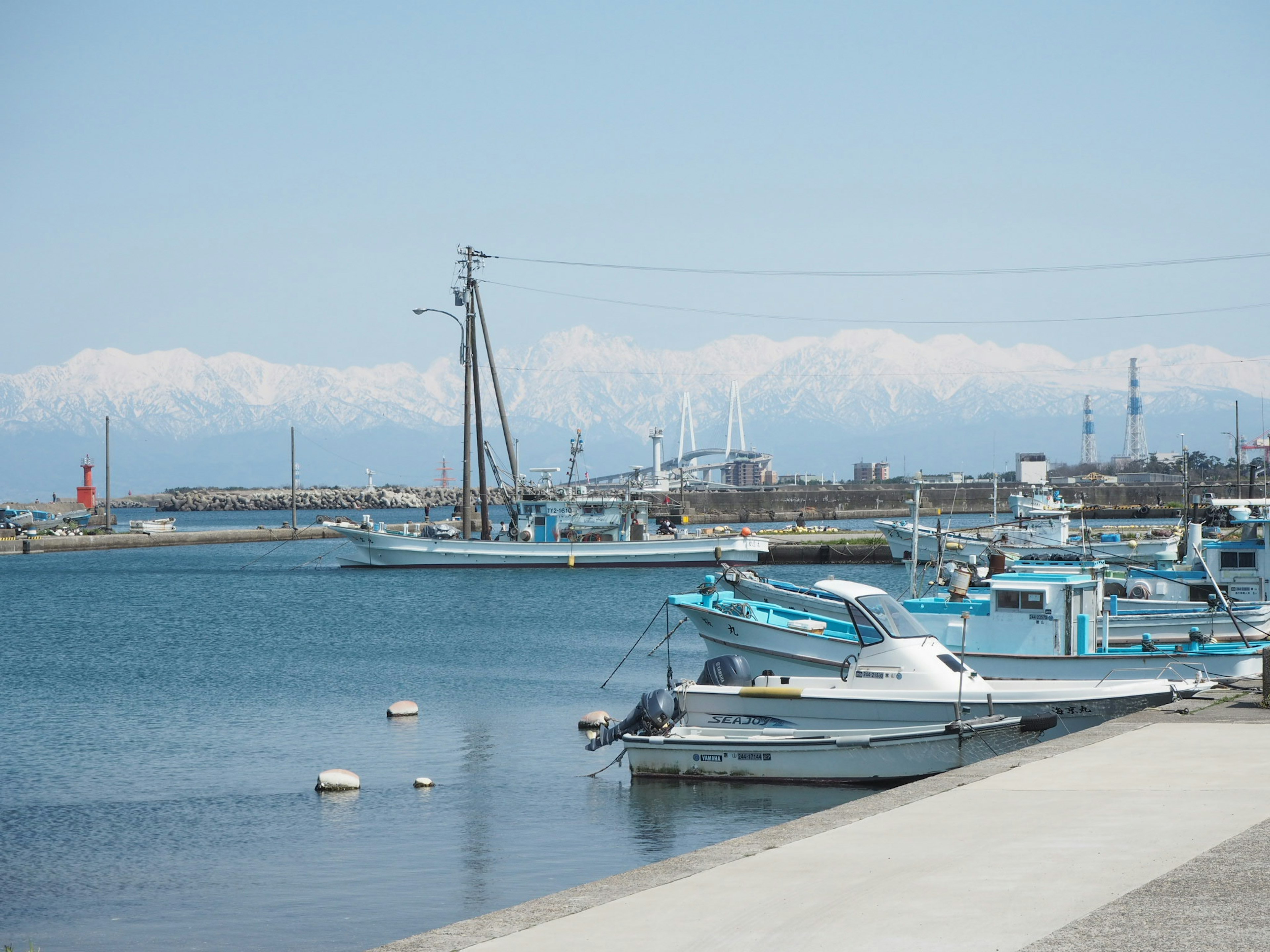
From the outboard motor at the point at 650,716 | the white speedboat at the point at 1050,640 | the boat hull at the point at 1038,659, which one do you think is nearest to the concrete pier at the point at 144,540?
the boat hull at the point at 1038,659

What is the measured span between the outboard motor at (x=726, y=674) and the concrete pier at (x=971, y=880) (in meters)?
5.64

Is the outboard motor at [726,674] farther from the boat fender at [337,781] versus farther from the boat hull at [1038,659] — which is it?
the boat fender at [337,781]

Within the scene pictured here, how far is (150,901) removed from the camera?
12195 millimetres

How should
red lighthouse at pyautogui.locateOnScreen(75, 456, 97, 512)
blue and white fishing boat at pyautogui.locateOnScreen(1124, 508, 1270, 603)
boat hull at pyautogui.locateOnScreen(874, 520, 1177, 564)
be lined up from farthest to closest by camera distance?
red lighthouse at pyautogui.locateOnScreen(75, 456, 97, 512) < boat hull at pyautogui.locateOnScreen(874, 520, 1177, 564) < blue and white fishing boat at pyautogui.locateOnScreen(1124, 508, 1270, 603)

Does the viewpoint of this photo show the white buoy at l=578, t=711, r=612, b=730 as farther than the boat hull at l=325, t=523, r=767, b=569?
No

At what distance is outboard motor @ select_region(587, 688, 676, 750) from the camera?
1625 centimetres

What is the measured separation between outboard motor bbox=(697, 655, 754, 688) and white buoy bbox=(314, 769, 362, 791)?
4306 mm

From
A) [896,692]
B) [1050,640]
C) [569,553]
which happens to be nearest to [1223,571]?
[1050,640]

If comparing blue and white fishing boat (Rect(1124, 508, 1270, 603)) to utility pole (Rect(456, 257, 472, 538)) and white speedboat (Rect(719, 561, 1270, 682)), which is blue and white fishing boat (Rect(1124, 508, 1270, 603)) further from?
utility pole (Rect(456, 257, 472, 538))

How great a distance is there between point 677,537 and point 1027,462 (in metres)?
87.7

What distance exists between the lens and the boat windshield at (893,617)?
16.7 meters

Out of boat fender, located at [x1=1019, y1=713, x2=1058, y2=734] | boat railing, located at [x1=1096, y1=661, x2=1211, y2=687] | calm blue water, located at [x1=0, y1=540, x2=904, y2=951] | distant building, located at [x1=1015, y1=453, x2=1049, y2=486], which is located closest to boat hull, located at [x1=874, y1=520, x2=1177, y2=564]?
boat railing, located at [x1=1096, y1=661, x2=1211, y2=687]

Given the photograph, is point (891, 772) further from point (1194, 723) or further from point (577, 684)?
point (577, 684)

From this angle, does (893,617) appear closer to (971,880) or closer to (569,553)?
(971,880)
